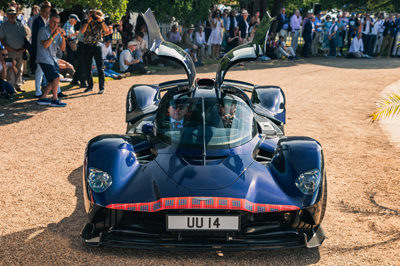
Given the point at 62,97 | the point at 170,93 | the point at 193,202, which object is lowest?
the point at 62,97

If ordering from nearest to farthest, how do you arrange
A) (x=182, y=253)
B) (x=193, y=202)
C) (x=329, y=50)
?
(x=193, y=202) < (x=182, y=253) < (x=329, y=50)

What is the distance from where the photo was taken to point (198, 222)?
11.1ft

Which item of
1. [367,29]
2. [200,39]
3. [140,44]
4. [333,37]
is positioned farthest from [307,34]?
[140,44]

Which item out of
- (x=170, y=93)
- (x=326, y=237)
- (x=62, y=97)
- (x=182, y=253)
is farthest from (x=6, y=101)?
(x=326, y=237)

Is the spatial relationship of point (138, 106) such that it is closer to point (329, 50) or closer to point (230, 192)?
point (230, 192)

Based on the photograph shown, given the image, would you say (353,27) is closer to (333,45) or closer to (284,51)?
(333,45)

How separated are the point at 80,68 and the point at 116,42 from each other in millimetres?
5965

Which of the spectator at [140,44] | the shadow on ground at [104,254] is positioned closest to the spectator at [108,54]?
the spectator at [140,44]

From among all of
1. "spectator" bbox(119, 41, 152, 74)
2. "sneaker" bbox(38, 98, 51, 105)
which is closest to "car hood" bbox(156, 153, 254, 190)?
"sneaker" bbox(38, 98, 51, 105)

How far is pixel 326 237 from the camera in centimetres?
400

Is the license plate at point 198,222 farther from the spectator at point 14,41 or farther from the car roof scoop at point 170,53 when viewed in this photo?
the spectator at point 14,41

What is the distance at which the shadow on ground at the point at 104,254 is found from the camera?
139 inches

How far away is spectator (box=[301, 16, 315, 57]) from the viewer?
21689mm

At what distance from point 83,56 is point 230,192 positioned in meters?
9.25
